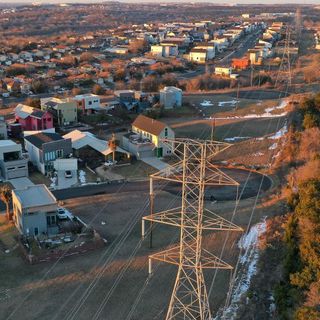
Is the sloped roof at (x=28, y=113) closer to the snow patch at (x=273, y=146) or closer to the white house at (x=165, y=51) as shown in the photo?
the snow patch at (x=273, y=146)

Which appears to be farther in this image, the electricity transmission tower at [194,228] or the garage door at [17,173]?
the garage door at [17,173]

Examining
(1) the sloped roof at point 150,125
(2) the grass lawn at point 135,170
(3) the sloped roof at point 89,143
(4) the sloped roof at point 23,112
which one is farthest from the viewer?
(4) the sloped roof at point 23,112

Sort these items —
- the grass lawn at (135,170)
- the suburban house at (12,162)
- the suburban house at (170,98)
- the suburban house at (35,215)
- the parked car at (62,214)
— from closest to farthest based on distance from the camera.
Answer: the suburban house at (35,215)
the parked car at (62,214)
the suburban house at (12,162)
the grass lawn at (135,170)
the suburban house at (170,98)

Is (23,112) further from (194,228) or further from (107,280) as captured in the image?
(194,228)

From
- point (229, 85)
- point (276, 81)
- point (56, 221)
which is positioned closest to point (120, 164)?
point (56, 221)

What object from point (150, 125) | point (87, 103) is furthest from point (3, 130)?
point (150, 125)

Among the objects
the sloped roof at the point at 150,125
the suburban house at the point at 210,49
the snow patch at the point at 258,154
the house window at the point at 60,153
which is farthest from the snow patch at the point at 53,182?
the suburban house at the point at 210,49

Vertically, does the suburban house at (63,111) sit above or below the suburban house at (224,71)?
above

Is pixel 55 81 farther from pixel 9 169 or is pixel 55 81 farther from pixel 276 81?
pixel 9 169
